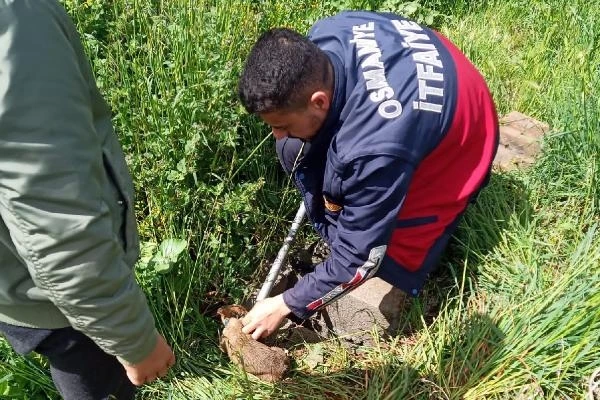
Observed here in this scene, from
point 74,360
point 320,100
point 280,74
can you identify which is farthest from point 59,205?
point 320,100

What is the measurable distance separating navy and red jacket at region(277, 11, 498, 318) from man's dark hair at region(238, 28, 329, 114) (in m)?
0.12

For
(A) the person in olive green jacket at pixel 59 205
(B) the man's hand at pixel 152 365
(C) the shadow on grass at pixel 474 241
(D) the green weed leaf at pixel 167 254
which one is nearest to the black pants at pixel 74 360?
(A) the person in olive green jacket at pixel 59 205

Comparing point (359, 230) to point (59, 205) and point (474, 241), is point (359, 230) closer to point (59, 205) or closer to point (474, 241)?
point (474, 241)

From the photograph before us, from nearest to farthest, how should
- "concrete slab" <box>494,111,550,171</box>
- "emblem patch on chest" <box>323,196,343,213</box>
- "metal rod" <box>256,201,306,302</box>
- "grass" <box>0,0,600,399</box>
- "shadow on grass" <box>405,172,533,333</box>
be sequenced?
1. "grass" <box>0,0,600,399</box>
2. "emblem patch on chest" <box>323,196,343,213</box>
3. "metal rod" <box>256,201,306,302</box>
4. "shadow on grass" <box>405,172,533,333</box>
5. "concrete slab" <box>494,111,550,171</box>

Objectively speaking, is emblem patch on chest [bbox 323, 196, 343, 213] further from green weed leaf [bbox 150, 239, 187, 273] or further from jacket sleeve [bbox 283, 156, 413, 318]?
green weed leaf [bbox 150, 239, 187, 273]

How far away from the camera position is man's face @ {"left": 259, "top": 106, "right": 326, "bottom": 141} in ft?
6.04

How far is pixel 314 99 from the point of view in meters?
1.83

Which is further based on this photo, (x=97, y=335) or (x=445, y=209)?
(x=445, y=209)

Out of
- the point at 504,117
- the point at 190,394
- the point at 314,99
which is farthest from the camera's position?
the point at 504,117

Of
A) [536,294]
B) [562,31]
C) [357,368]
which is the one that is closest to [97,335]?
[357,368]

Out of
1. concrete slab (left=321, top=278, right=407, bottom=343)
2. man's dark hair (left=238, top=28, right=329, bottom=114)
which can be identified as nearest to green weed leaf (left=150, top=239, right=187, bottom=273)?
man's dark hair (left=238, top=28, right=329, bottom=114)

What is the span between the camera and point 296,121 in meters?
1.87

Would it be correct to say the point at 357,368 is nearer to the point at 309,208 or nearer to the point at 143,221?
the point at 309,208

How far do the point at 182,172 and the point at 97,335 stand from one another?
3.71 ft
